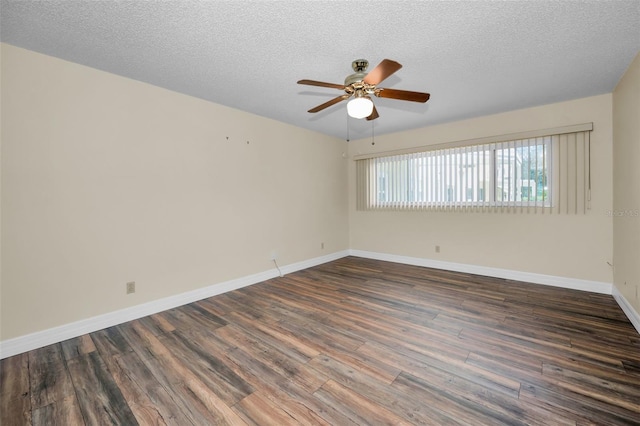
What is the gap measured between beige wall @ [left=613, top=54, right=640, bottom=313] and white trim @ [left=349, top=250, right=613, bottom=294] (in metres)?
0.24

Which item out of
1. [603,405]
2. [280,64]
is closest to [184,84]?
[280,64]

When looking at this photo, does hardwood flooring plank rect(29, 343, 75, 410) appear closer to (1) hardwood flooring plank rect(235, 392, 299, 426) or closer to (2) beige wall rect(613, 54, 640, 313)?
(1) hardwood flooring plank rect(235, 392, 299, 426)

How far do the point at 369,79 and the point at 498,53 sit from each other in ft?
4.16

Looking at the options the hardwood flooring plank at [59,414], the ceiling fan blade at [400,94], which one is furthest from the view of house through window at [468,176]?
the hardwood flooring plank at [59,414]

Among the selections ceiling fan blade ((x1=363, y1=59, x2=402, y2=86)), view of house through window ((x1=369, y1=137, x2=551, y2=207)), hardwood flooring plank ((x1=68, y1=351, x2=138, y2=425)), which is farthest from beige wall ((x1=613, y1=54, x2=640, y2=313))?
hardwood flooring plank ((x1=68, y1=351, x2=138, y2=425))

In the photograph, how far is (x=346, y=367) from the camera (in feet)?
6.47

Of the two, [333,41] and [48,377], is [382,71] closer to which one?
[333,41]

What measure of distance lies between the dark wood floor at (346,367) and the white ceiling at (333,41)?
2500 mm

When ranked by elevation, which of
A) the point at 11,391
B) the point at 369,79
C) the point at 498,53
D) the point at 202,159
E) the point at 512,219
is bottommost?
the point at 11,391

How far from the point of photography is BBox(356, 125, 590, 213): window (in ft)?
11.8

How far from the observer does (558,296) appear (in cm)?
332

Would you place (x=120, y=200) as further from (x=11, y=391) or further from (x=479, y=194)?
(x=479, y=194)

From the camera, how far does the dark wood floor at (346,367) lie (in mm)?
1561

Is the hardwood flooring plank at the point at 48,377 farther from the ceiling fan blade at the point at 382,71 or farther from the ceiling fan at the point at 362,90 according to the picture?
the ceiling fan blade at the point at 382,71
